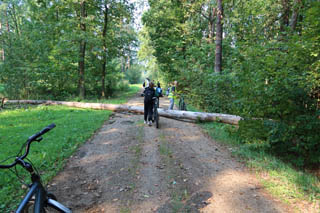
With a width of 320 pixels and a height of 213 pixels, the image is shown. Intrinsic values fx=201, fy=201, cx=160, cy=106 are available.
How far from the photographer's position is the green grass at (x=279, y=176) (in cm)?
403

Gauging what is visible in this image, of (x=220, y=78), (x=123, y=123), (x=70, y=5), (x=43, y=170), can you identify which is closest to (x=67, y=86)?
(x=70, y=5)

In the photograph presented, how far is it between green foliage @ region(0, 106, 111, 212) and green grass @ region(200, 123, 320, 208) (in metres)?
5.03

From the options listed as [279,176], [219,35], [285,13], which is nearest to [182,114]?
[219,35]

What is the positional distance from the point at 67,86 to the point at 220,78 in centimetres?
1630

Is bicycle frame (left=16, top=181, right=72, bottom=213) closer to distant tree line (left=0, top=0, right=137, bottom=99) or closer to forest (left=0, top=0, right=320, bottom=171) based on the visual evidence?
forest (left=0, top=0, right=320, bottom=171)

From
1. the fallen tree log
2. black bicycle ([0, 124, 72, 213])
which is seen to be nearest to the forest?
the fallen tree log

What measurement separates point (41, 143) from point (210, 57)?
45.5 ft

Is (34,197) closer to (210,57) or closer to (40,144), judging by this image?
(40,144)

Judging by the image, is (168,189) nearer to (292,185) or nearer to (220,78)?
(292,185)

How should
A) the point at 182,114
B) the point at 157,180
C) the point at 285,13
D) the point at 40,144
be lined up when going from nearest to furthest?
the point at 157,180 → the point at 40,144 → the point at 182,114 → the point at 285,13

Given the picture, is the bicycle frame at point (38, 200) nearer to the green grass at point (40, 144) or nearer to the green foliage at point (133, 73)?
the green grass at point (40, 144)

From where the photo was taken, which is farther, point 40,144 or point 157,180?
point 40,144

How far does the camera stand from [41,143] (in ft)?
22.4

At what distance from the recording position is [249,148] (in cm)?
665
